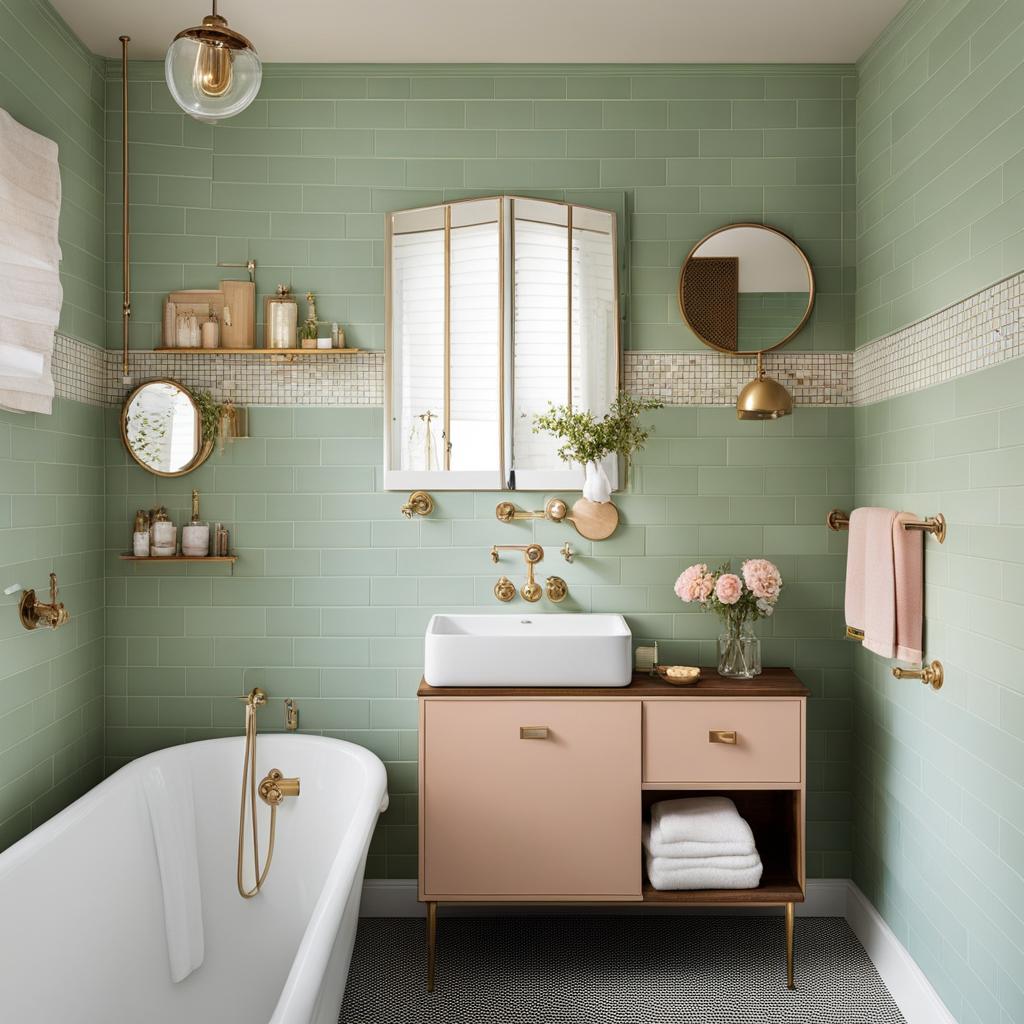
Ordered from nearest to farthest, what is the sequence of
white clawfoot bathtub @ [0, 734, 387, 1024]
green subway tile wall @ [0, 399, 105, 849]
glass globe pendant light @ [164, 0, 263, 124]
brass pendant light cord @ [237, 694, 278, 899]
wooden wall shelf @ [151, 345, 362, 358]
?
glass globe pendant light @ [164, 0, 263, 124]
white clawfoot bathtub @ [0, 734, 387, 1024]
green subway tile wall @ [0, 399, 105, 849]
brass pendant light cord @ [237, 694, 278, 899]
wooden wall shelf @ [151, 345, 362, 358]

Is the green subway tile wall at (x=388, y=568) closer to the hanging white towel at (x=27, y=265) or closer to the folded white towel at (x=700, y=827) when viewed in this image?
the folded white towel at (x=700, y=827)

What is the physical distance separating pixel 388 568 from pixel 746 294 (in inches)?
61.2

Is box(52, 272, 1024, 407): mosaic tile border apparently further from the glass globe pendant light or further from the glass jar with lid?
the glass globe pendant light

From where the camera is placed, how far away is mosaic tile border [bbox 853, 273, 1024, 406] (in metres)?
1.91

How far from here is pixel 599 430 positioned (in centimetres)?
269

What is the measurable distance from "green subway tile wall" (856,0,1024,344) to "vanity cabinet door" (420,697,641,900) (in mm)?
1513

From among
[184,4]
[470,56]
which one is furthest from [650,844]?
[184,4]

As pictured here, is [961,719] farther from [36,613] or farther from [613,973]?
[36,613]

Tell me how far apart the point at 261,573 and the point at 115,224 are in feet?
4.26

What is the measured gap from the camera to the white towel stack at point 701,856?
2430 mm

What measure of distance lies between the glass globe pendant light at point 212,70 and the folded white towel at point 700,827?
7.14 feet

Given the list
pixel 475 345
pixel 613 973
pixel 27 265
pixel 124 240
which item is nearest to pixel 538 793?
pixel 613 973

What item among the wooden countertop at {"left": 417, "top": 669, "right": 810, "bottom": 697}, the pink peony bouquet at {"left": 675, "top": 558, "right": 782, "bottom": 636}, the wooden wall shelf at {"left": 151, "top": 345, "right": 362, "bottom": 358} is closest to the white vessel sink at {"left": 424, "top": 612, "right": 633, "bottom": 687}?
the wooden countertop at {"left": 417, "top": 669, "right": 810, "bottom": 697}

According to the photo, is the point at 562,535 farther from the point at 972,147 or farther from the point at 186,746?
the point at 972,147
